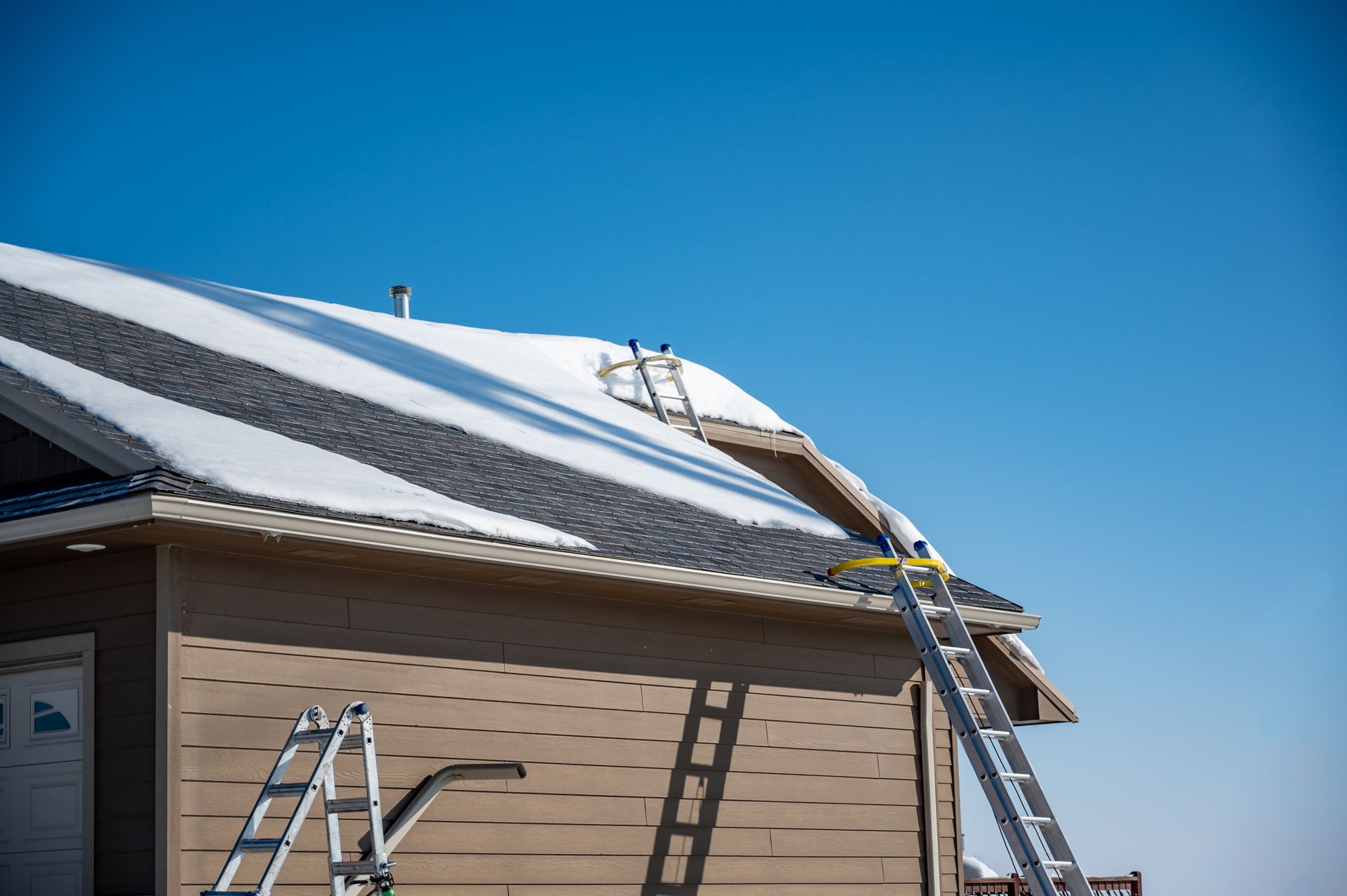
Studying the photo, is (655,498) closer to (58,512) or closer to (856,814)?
(856,814)

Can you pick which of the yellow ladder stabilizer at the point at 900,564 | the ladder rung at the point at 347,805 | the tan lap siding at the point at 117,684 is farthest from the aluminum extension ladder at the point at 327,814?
the yellow ladder stabilizer at the point at 900,564

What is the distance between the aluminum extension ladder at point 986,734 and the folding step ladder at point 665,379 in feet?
12.7

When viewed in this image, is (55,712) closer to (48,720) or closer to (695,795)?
(48,720)

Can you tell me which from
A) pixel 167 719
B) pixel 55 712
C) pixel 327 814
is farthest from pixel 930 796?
pixel 55 712

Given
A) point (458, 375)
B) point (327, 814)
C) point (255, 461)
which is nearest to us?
point (327, 814)

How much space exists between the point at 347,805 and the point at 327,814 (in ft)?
0.58

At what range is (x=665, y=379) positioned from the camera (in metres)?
13.6

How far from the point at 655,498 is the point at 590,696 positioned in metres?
1.86

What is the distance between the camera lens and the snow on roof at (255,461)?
6.50 m

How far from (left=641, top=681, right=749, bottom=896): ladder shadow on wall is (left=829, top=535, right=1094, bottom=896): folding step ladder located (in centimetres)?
111

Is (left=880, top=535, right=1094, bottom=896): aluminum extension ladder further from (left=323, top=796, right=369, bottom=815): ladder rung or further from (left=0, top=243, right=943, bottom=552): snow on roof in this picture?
(left=323, top=796, right=369, bottom=815): ladder rung

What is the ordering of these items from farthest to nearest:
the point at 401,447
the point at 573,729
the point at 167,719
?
the point at 401,447 < the point at 573,729 < the point at 167,719

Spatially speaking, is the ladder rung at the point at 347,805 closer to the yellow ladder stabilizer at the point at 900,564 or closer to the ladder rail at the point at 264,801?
the ladder rail at the point at 264,801

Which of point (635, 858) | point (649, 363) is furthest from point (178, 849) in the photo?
point (649, 363)
